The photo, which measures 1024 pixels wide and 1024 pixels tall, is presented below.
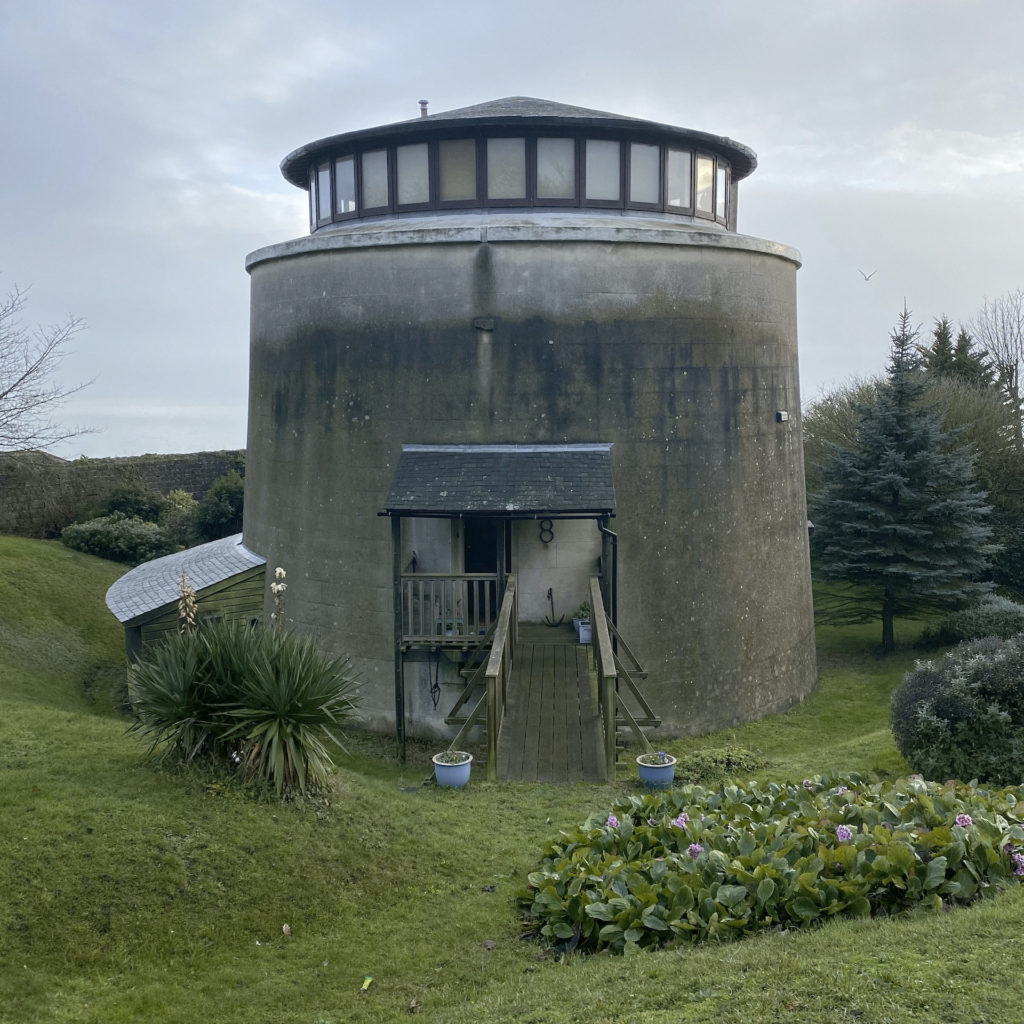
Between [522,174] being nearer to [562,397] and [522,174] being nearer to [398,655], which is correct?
[562,397]

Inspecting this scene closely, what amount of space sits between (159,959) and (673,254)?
11.4 m

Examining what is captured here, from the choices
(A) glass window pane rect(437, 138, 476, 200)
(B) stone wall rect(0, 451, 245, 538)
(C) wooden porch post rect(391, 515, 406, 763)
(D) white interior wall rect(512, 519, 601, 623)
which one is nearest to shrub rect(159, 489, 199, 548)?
(B) stone wall rect(0, 451, 245, 538)

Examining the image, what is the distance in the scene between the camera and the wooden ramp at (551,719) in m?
11.6

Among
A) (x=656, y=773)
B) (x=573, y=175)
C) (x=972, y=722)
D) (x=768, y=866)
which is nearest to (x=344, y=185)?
(x=573, y=175)

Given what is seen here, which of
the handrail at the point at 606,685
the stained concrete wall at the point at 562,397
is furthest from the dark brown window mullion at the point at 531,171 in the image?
the handrail at the point at 606,685

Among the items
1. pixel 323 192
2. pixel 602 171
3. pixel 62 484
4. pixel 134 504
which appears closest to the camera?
pixel 602 171

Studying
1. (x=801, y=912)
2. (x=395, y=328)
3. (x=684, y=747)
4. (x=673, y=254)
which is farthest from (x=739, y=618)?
(x=801, y=912)

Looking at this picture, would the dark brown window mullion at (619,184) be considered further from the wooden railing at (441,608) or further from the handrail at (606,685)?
the handrail at (606,685)

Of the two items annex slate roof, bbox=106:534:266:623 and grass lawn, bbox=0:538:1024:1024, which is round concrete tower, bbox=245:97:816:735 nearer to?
annex slate roof, bbox=106:534:266:623

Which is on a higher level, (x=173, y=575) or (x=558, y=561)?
(x=558, y=561)

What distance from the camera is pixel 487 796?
1090 cm

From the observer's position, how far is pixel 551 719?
41.3 ft

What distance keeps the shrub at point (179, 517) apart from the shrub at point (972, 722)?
1983 centimetres

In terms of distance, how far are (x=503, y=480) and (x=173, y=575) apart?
764 centimetres
